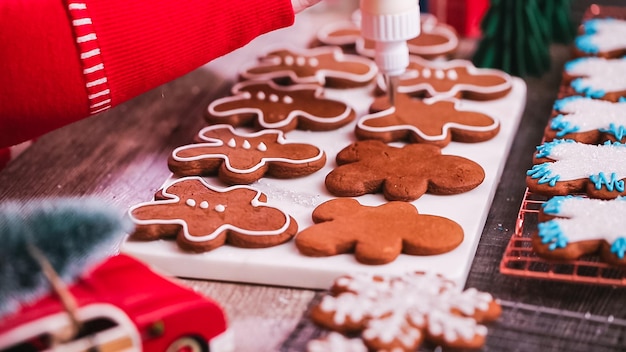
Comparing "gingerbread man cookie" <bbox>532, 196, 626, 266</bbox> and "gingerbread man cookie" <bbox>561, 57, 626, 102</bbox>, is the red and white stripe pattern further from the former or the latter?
"gingerbread man cookie" <bbox>561, 57, 626, 102</bbox>

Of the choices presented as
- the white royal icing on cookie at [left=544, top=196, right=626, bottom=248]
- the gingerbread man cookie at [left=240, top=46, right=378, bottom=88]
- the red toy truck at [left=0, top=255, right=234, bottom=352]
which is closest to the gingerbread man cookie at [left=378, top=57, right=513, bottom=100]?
the gingerbread man cookie at [left=240, top=46, right=378, bottom=88]

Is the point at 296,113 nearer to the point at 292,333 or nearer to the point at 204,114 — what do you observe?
the point at 204,114

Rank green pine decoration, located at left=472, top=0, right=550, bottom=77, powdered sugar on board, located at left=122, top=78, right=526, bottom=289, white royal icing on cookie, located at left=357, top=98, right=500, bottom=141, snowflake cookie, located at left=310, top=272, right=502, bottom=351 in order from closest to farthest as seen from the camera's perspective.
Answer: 1. snowflake cookie, located at left=310, top=272, right=502, bottom=351
2. powdered sugar on board, located at left=122, top=78, right=526, bottom=289
3. white royal icing on cookie, located at left=357, top=98, right=500, bottom=141
4. green pine decoration, located at left=472, top=0, right=550, bottom=77

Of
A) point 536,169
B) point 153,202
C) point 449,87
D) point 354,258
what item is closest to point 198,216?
point 153,202

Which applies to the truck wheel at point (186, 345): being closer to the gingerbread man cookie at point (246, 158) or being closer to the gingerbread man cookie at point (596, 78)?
the gingerbread man cookie at point (246, 158)

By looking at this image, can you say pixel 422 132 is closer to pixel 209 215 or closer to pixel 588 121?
pixel 588 121

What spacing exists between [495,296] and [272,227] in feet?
0.86

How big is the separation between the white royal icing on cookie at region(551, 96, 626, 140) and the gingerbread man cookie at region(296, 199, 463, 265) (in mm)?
288

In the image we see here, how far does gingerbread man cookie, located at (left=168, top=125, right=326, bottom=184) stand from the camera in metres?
1.00

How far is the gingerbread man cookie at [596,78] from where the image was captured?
1139mm

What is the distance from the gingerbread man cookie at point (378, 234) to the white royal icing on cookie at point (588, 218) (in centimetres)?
11

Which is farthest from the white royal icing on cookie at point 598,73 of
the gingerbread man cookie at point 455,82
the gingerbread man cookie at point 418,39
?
the gingerbread man cookie at point 418,39

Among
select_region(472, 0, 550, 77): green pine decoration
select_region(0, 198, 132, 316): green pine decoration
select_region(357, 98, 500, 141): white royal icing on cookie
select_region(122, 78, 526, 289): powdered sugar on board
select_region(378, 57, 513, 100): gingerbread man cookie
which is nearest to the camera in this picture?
select_region(0, 198, 132, 316): green pine decoration

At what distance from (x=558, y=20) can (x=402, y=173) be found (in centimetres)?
66
